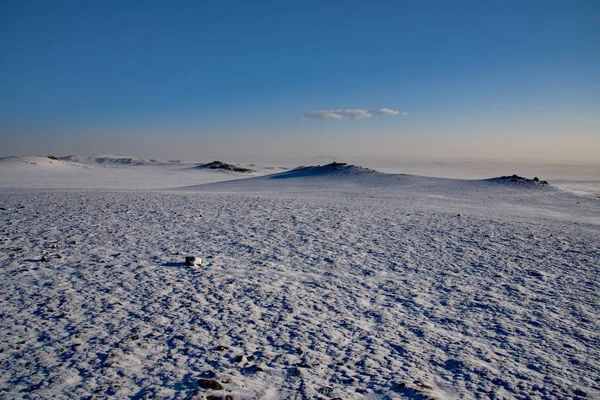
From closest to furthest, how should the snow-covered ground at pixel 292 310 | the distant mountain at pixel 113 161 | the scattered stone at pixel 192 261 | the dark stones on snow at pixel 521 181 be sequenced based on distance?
the snow-covered ground at pixel 292 310 → the scattered stone at pixel 192 261 → the dark stones on snow at pixel 521 181 → the distant mountain at pixel 113 161

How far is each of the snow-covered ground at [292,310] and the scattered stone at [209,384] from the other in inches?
0.8

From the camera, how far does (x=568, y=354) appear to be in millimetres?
3541

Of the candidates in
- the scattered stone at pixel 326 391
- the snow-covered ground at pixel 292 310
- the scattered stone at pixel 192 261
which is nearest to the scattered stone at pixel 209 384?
the snow-covered ground at pixel 292 310

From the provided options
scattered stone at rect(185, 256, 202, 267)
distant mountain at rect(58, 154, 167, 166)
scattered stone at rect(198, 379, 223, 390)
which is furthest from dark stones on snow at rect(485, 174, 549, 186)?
distant mountain at rect(58, 154, 167, 166)

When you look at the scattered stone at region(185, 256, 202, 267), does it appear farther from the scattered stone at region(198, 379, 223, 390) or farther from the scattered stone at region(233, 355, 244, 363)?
the scattered stone at region(198, 379, 223, 390)

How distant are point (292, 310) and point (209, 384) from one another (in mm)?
1547

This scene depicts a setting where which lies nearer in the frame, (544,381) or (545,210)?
(544,381)

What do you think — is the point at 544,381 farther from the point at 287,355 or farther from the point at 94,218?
the point at 94,218

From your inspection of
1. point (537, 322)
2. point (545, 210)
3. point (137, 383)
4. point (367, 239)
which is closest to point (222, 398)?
point (137, 383)

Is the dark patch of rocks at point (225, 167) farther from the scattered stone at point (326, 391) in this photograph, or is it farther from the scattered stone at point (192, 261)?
the scattered stone at point (326, 391)

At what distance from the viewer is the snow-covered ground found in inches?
117

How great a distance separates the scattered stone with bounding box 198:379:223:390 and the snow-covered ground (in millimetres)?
20

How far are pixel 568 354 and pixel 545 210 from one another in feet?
40.6

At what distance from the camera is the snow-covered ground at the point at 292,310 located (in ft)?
9.73
